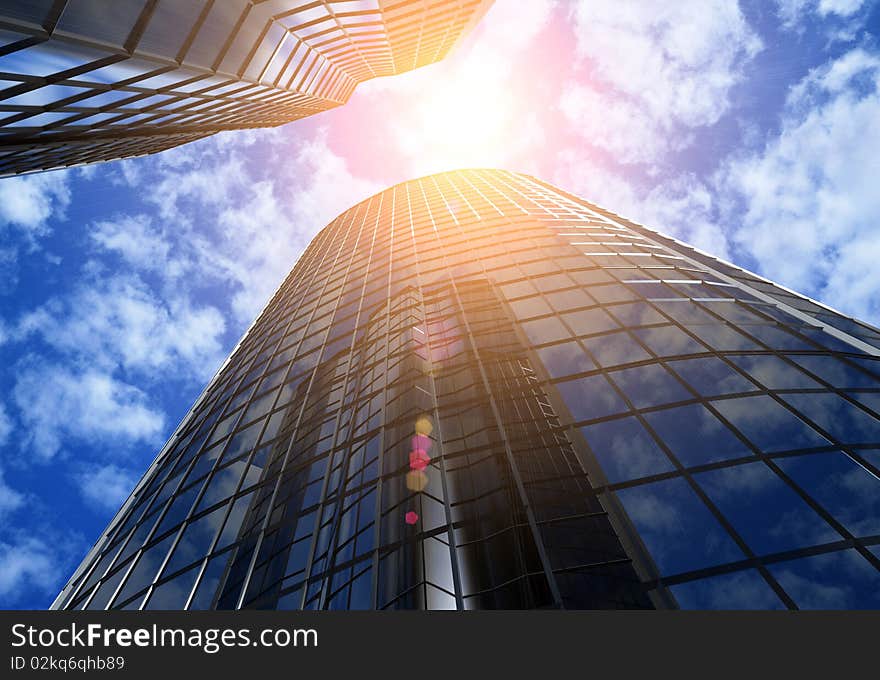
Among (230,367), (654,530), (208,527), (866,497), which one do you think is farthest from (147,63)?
(230,367)

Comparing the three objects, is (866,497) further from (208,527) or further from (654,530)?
(208,527)

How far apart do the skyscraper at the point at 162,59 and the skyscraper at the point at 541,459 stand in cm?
1139

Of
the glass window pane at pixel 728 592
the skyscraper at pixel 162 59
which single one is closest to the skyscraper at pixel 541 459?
the glass window pane at pixel 728 592

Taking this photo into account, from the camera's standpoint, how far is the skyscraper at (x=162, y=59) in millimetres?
10008

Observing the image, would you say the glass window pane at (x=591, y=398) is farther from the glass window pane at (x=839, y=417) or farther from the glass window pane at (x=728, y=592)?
the glass window pane at (x=728, y=592)

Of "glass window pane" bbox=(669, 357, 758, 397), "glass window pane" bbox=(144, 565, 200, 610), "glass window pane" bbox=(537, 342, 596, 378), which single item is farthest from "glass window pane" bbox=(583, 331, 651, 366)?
"glass window pane" bbox=(144, 565, 200, 610)

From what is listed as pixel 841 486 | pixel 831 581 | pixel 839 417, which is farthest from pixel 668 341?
pixel 831 581

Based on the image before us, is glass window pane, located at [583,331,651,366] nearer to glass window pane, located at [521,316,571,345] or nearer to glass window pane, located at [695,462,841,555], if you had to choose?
glass window pane, located at [521,316,571,345]

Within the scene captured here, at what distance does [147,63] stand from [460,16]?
80.3 feet

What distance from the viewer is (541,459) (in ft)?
43.0

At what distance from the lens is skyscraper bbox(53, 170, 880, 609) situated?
1010 centimetres

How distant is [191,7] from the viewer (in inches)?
496

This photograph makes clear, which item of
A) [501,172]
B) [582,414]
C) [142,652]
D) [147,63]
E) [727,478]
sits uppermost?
[501,172]

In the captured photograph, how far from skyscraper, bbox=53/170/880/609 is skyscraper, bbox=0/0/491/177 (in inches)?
448
